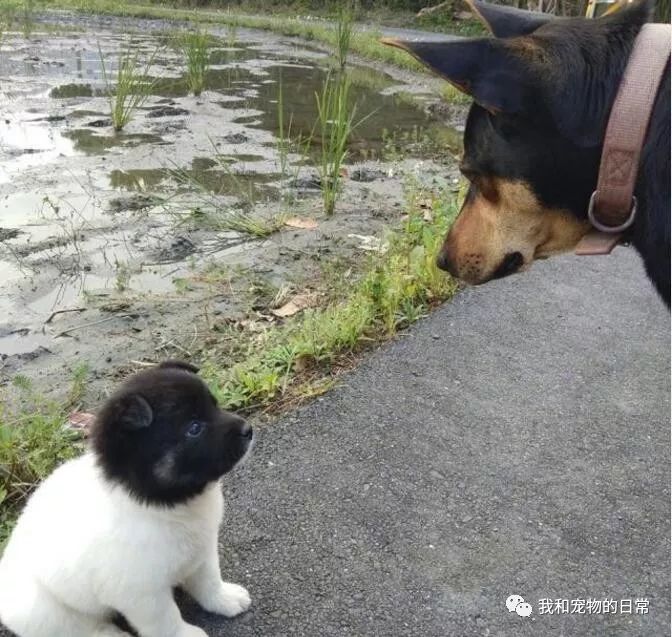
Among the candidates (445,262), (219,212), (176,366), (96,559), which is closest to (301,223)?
(219,212)

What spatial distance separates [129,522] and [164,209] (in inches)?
210

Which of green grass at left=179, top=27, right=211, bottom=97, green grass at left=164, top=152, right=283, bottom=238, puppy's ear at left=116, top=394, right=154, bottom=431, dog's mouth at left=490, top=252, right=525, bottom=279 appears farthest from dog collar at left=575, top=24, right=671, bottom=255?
green grass at left=179, top=27, right=211, bottom=97

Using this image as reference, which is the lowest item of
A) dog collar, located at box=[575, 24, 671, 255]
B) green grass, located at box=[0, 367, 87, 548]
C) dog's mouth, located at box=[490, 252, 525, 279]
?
green grass, located at box=[0, 367, 87, 548]

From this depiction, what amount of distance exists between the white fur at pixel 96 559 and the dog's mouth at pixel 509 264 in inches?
63.2

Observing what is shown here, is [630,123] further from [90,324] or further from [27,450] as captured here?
[90,324]

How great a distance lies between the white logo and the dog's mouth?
140 cm

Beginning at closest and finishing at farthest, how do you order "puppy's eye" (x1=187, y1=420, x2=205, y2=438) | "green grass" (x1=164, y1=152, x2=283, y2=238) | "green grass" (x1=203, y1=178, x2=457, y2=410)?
1. "puppy's eye" (x1=187, y1=420, x2=205, y2=438)
2. "green grass" (x1=203, y1=178, x2=457, y2=410)
3. "green grass" (x1=164, y1=152, x2=283, y2=238)

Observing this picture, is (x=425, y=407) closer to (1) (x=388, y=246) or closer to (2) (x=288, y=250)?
(1) (x=388, y=246)

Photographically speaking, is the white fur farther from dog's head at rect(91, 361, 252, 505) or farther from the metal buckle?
the metal buckle

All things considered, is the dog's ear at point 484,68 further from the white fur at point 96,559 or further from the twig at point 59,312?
the twig at point 59,312

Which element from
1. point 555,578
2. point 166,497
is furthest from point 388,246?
point 166,497

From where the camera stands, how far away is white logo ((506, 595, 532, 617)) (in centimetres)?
279

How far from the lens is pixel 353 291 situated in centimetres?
527

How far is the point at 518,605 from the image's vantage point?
2.82m
